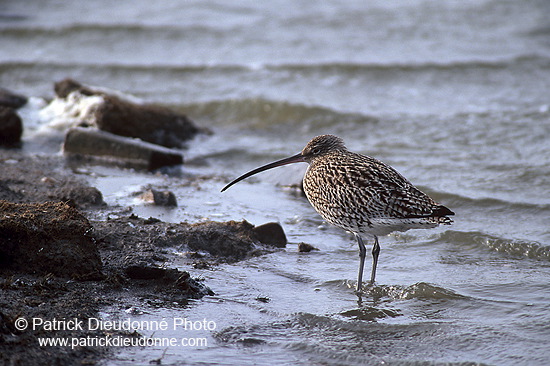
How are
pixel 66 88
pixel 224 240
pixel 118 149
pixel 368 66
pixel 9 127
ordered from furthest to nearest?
pixel 368 66 < pixel 66 88 < pixel 9 127 < pixel 118 149 < pixel 224 240

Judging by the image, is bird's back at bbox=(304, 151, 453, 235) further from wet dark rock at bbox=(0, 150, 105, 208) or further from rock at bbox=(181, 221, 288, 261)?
wet dark rock at bbox=(0, 150, 105, 208)

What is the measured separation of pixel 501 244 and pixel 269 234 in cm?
233

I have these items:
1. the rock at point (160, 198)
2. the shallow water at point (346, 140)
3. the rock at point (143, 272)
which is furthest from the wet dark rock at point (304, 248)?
the rock at point (143, 272)

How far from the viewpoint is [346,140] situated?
39.1 ft

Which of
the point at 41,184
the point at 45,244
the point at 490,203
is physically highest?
the point at 490,203

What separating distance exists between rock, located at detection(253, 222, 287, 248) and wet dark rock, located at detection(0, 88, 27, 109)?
7011 mm

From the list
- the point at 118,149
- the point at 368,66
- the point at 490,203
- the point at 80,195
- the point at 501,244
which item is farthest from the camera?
the point at 368,66

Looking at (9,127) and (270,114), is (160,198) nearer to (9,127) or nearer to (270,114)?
(9,127)

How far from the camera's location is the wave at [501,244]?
7.25 m

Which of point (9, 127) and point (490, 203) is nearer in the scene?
point (490, 203)

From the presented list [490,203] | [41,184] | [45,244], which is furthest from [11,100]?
[490,203]

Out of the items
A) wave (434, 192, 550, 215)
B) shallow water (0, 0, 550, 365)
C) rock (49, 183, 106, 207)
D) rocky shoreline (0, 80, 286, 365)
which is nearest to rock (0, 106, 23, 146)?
shallow water (0, 0, 550, 365)

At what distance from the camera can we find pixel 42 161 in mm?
9922

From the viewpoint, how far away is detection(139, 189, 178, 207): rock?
8164 millimetres
